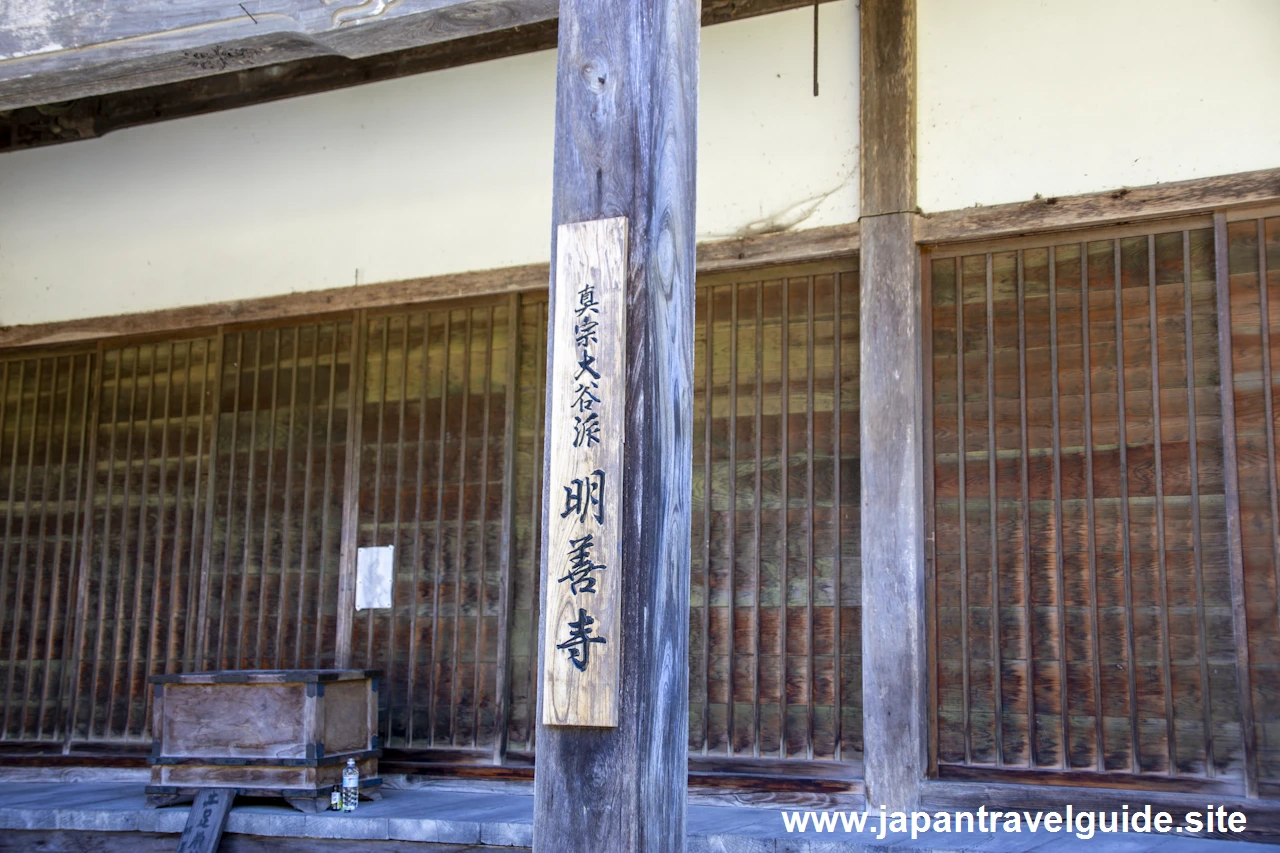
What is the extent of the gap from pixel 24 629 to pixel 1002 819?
540 centimetres

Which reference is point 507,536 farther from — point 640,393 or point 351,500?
point 640,393

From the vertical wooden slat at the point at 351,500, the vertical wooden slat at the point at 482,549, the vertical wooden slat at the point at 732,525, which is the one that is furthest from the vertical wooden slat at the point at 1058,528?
the vertical wooden slat at the point at 351,500

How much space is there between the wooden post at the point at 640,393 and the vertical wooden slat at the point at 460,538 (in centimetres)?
318

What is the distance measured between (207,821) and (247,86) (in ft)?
12.8

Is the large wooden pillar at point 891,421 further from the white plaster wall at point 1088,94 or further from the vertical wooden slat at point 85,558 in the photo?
the vertical wooden slat at point 85,558

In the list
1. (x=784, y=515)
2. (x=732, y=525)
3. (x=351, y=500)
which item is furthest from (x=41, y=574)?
(x=784, y=515)

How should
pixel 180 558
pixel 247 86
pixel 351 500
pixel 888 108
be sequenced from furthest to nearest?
pixel 247 86
pixel 180 558
pixel 351 500
pixel 888 108

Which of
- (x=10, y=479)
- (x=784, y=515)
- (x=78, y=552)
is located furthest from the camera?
(x=10, y=479)

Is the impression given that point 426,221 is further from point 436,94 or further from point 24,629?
point 24,629

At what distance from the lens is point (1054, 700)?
5230 mm

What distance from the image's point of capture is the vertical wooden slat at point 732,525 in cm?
580

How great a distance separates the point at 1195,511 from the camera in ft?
16.7

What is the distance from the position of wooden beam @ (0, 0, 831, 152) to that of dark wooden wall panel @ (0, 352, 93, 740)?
1319mm

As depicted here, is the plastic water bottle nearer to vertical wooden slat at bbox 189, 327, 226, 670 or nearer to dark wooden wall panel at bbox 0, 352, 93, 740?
vertical wooden slat at bbox 189, 327, 226, 670
